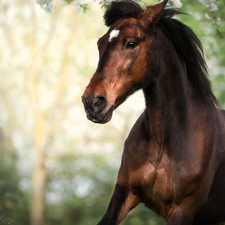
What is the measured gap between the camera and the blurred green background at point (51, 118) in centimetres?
1402

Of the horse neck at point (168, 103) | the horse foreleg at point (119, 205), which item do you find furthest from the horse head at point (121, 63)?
the horse foreleg at point (119, 205)

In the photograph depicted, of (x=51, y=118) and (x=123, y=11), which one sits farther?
(x=51, y=118)

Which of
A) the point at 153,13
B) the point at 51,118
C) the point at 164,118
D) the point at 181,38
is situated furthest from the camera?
the point at 51,118

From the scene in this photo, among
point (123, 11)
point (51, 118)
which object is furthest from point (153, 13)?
point (51, 118)

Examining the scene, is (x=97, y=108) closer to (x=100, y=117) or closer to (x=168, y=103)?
(x=100, y=117)

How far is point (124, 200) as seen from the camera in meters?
3.11

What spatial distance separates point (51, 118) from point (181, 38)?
11.5m

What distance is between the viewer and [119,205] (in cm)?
306

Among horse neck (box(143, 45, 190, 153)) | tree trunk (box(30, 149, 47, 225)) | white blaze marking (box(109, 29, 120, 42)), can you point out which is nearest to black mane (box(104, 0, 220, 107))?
horse neck (box(143, 45, 190, 153))

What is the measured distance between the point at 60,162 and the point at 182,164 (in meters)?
12.4

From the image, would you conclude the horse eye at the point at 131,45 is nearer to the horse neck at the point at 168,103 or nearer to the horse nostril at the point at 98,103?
the horse neck at the point at 168,103

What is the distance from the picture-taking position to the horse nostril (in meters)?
2.50

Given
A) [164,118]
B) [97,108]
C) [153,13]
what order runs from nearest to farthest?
1. [97,108]
2. [153,13]
3. [164,118]

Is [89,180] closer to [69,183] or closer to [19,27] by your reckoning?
[69,183]
